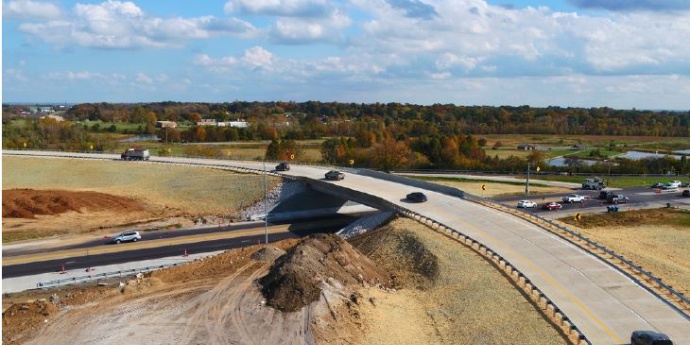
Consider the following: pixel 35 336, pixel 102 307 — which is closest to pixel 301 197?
pixel 102 307

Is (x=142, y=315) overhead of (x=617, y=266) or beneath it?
beneath

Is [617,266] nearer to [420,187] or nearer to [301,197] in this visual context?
[420,187]

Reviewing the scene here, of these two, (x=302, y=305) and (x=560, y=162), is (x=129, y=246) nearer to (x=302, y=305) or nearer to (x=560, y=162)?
(x=302, y=305)

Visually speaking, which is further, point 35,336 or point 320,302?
point 320,302

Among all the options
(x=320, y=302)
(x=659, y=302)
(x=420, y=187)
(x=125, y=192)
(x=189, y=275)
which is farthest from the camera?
(x=125, y=192)

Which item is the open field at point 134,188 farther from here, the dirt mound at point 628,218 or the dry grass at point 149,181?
the dirt mound at point 628,218

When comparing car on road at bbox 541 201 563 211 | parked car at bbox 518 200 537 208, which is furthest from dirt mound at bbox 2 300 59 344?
car on road at bbox 541 201 563 211

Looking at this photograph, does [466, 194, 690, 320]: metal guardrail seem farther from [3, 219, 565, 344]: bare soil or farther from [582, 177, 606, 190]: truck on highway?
[582, 177, 606, 190]: truck on highway
